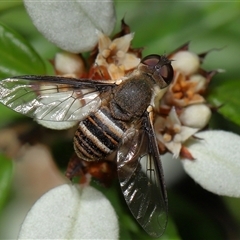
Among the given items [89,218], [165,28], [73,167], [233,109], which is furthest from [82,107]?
[165,28]

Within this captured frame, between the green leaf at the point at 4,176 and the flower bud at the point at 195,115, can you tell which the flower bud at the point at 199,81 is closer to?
the flower bud at the point at 195,115

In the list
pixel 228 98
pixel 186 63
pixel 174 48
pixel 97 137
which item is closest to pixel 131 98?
pixel 97 137

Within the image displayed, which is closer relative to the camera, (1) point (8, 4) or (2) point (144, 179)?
(2) point (144, 179)

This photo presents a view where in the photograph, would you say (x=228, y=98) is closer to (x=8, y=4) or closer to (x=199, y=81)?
(x=199, y=81)

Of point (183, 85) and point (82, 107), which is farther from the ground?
point (82, 107)

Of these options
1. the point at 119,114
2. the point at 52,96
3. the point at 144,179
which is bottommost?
the point at 144,179

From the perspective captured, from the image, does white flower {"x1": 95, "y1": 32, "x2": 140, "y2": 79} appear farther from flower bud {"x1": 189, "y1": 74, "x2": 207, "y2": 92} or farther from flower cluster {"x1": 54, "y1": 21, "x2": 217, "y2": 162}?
flower bud {"x1": 189, "y1": 74, "x2": 207, "y2": 92}

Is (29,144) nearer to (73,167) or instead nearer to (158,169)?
(73,167)
